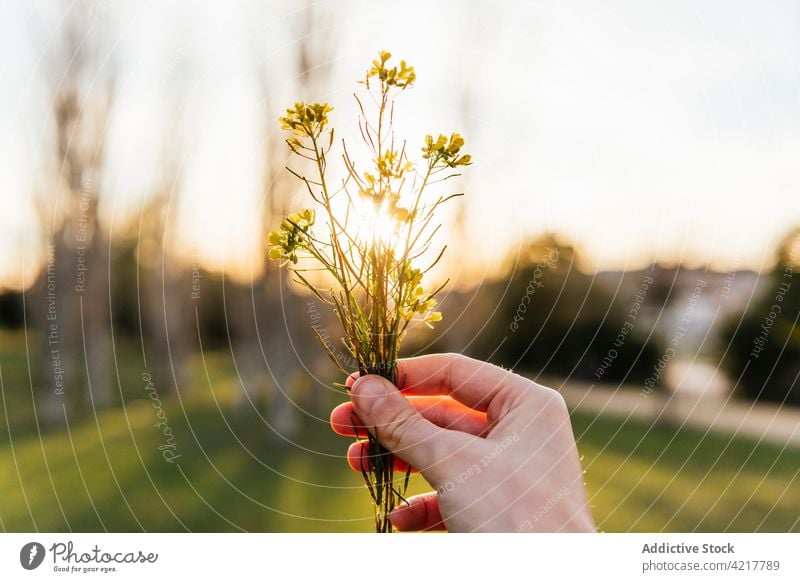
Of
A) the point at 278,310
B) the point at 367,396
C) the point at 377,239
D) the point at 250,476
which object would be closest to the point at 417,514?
the point at 367,396

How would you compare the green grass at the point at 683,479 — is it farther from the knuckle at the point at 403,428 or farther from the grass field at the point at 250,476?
the knuckle at the point at 403,428

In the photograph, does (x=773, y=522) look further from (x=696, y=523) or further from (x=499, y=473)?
(x=499, y=473)

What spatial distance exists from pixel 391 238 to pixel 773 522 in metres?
2.28

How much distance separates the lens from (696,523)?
7.86 feet

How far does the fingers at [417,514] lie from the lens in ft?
2.75

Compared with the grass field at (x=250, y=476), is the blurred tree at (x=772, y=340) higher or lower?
higher

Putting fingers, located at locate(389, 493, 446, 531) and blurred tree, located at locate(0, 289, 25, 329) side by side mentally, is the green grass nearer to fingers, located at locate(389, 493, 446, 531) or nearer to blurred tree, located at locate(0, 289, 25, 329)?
fingers, located at locate(389, 493, 446, 531)

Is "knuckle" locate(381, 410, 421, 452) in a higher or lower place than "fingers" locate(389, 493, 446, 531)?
higher

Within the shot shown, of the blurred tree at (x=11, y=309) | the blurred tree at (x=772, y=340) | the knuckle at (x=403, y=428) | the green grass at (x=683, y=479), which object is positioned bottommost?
the green grass at (x=683, y=479)

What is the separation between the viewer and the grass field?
89.8 inches

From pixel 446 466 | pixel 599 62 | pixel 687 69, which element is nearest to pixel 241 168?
pixel 599 62

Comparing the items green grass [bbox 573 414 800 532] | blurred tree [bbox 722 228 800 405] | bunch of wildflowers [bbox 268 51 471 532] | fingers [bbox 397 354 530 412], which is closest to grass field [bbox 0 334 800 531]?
green grass [bbox 573 414 800 532]

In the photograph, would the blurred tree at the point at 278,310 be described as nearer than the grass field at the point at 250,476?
Yes

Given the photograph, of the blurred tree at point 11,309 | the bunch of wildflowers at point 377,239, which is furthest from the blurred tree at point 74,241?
the bunch of wildflowers at point 377,239
